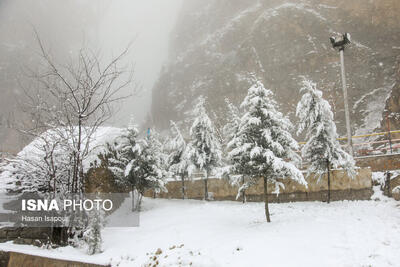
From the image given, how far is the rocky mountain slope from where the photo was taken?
4342cm

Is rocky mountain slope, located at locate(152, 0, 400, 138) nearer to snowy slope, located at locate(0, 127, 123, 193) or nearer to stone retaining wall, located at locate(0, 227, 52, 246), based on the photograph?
snowy slope, located at locate(0, 127, 123, 193)

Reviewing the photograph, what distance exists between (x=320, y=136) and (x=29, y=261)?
13818mm

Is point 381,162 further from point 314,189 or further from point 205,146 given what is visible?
point 205,146

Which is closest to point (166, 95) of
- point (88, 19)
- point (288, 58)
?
point (288, 58)

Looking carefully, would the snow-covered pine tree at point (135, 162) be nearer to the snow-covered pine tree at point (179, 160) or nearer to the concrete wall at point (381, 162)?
the snow-covered pine tree at point (179, 160)

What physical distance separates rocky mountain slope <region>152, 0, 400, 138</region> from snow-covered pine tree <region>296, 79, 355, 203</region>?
25.7 meters

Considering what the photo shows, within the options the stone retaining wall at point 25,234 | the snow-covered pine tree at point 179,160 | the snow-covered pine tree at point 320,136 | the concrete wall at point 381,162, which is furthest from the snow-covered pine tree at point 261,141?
the snow-covered pine tree at point 179,160

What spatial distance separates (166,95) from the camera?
76312 mm

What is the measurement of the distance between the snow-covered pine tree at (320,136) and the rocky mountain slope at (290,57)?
25.7 metres

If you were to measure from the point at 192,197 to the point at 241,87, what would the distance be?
40282 millimetres

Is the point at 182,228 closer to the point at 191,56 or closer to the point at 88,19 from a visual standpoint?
the point at 191,56

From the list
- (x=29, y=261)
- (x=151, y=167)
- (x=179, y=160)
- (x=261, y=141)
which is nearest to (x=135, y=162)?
(x=151, y=167)

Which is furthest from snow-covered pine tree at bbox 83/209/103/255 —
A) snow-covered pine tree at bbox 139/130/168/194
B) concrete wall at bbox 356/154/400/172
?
concrete wall at bbox 356/154/400/172

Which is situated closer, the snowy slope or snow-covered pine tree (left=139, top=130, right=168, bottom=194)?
the snowy slope
